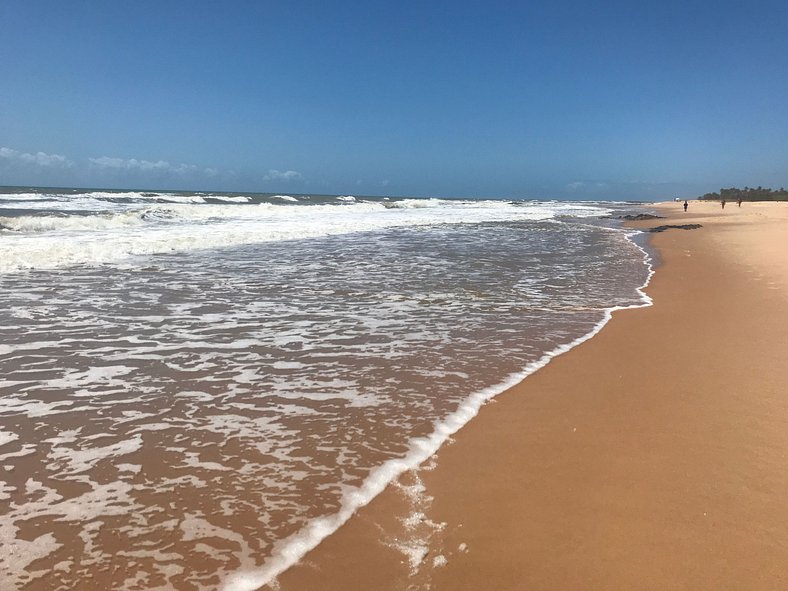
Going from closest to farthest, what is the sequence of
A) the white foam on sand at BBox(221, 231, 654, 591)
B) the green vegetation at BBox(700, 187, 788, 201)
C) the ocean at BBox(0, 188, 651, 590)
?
the white foam on sand at BBox(221, 231, 654, 591) < the ocean at BBox(0, 188, 651, 590) < the green vegetation at BBox(700, 187, 788, 201)

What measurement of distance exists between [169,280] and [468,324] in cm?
565

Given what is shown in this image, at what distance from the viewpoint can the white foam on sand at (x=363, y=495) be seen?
7.38 feet

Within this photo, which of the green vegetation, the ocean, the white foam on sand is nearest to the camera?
the white foam on sand

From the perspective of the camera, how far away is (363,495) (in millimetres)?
2838

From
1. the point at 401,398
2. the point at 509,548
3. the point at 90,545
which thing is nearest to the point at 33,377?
the point at 90,545

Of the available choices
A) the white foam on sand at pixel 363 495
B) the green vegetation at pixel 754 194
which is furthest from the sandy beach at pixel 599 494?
the green vegetation at pixel 754 194

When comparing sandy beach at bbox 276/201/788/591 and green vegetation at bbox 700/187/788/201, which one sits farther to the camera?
green vegetation at bbox 700/187/788/201

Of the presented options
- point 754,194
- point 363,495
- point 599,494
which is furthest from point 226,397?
point 754,194

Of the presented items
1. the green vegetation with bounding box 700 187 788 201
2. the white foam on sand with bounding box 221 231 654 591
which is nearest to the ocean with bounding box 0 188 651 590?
the white foam on sand with bounding box 221 231 654 591

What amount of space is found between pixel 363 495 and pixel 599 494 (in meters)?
1.25

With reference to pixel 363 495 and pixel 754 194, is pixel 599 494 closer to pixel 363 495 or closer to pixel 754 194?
pixel 363 495

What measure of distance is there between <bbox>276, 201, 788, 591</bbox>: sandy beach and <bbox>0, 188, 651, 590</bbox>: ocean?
0.23 meters

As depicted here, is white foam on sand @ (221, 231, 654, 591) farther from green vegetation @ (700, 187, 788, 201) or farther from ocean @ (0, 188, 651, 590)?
green vegetation @ (700, 187, 788, 201)

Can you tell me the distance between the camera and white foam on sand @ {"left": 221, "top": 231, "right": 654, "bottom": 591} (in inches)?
88.5
